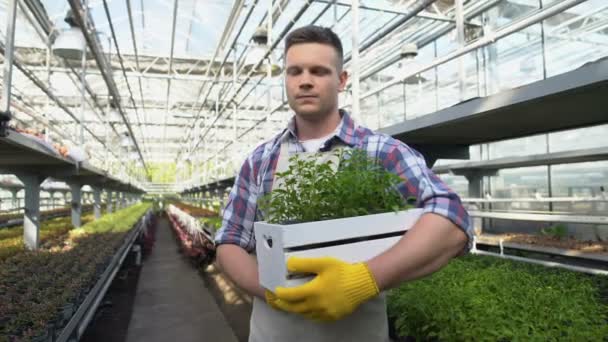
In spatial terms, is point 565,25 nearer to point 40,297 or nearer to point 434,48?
point 434,48

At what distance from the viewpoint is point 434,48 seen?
34.2ft

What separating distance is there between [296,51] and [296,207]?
43 centimetres

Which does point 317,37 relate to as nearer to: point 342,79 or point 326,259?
point 342,79

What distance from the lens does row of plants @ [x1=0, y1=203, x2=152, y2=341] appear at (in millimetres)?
2352

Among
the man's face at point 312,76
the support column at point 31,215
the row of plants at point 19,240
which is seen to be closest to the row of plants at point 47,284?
the row of plants at point 19,240

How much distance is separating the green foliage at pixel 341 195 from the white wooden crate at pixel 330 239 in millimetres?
43

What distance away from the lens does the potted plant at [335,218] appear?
94 cm

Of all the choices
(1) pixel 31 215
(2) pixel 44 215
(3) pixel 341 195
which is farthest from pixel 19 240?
(2) pixel 44 215

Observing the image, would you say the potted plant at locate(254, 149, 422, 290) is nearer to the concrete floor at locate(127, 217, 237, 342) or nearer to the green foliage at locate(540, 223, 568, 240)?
the concrete floor at locate(127, 217, 237, 342)

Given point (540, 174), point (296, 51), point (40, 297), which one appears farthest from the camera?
point (540, 174)

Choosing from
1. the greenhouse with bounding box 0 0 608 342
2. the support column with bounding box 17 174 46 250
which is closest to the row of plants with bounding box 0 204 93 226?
the greenhouse with bounding box 0 0 608 342

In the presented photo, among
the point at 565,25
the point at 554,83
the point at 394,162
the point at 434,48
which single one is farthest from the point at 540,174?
the point at 394,162

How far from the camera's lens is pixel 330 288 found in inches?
34.3

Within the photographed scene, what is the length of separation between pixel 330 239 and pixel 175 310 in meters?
5.49
